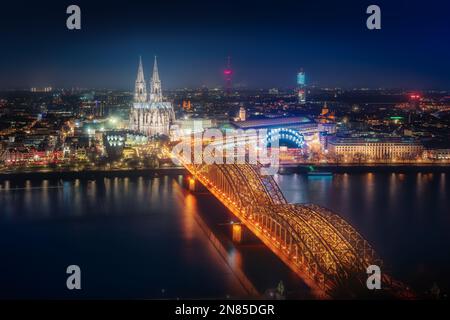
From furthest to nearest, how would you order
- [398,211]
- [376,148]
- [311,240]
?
1. [376,148]
2. [398,211]
3. [311,240]

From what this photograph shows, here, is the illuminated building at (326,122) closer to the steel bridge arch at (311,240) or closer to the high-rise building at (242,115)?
the high-rise building at (242,115)

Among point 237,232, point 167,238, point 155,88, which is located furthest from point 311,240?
point 155,88

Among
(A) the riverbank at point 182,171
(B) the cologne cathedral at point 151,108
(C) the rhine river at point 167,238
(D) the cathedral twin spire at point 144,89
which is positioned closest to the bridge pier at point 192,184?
(C) the rhine river at point 167,238

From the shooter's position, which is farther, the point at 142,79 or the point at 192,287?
the point at 142,79

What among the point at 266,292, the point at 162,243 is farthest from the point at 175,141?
the point at 266,292

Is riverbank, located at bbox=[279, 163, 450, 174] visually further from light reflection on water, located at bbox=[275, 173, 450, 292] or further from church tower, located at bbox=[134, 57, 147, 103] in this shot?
church tower, located at bbox=[134, 57, 147, 103]

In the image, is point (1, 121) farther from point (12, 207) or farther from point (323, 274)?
point (323, 274)

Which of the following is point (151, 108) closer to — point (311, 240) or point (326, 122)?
point (326, 122)
